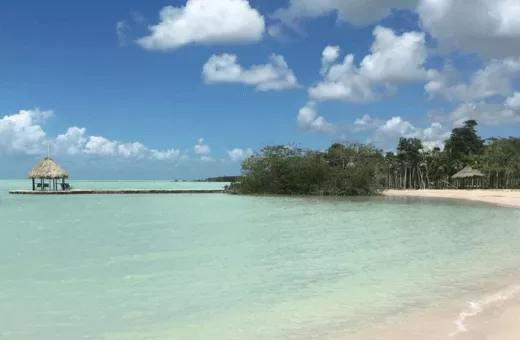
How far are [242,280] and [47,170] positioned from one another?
37.5 meters

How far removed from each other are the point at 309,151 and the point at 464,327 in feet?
112

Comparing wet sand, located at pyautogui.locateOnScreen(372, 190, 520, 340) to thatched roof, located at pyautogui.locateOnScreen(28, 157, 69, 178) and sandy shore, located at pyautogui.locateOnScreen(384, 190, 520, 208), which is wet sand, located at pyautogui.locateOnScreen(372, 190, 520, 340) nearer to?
sandy shore, located at pyautogui.locateOnScreen(384, 190, 520, 208)

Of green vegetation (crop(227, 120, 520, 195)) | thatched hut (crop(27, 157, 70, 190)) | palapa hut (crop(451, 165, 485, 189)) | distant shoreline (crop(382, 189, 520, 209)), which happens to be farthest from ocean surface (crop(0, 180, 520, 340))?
palapa hut (crop(451, 165, 485, 189))

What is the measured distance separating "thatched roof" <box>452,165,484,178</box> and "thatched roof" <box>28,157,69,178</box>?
36.8 m

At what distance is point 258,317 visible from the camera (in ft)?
17.2

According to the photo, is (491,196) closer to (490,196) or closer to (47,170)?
(490,196)

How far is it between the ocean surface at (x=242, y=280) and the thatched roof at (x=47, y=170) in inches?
1100

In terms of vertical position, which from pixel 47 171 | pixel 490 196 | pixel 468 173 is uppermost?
pixel 468 173

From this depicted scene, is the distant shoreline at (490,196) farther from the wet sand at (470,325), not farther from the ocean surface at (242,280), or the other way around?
the wet sand at (470,325)

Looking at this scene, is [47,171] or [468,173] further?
[468,173]

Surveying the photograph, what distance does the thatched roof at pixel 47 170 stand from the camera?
40.3 m

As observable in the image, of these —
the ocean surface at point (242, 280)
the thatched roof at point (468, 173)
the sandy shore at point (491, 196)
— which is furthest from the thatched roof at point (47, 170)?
the thatched roof at point (468, 173)

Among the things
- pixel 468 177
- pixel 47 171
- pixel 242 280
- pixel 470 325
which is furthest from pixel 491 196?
pixel 47 171

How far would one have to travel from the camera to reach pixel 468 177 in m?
48.6
